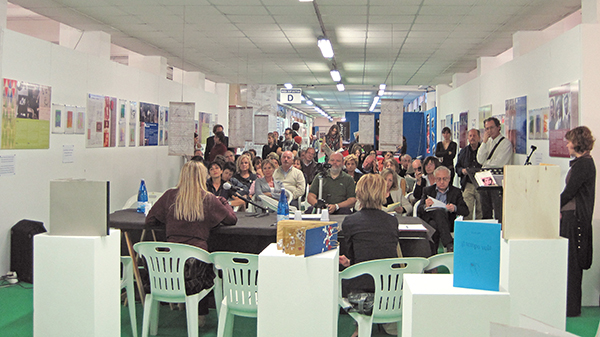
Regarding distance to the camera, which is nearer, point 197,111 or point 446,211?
point 446,211

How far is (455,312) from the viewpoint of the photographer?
2.30 m

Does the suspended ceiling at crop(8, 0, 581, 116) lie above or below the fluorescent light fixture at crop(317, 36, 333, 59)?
above

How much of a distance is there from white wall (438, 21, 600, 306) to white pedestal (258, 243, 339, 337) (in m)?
3.43

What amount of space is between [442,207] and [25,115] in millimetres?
4868

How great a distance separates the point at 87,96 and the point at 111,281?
5.32 meters

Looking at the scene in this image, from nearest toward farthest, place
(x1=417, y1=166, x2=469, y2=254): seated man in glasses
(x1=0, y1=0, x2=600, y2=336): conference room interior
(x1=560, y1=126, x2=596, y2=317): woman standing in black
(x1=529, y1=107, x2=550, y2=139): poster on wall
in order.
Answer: (x1=560, y1=126, x2=596, y2=317): woman standing in black, (x1=417, y1=166, x2=469, y2=254): seated man in glasses, (x1=0, y1=0, x2=600, y2=336): conference room interior, (x1=529, y1=107, x2=550, y2=139): poster on wall

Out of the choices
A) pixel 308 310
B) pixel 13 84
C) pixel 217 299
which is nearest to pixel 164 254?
pixel 217 299

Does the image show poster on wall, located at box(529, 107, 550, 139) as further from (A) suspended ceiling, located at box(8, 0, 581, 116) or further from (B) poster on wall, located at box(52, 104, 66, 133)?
(B) poster on wall, located at box(52, 104, 66, 133)

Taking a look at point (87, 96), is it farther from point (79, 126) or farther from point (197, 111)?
point (197, 111)

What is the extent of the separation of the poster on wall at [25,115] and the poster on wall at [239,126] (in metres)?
4.00

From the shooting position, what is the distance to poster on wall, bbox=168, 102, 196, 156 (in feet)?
27.9

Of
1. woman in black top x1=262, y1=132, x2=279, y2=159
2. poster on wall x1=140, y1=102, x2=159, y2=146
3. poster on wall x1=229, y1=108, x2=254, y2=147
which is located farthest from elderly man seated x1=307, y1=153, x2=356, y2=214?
woman in black top x1=262, y1=132, x2=279, y2=159

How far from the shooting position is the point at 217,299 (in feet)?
14.3

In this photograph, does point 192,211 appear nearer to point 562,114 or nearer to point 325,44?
point 562,114
